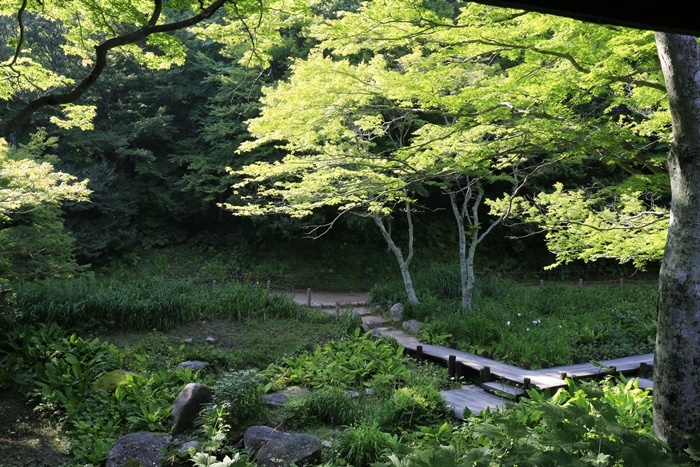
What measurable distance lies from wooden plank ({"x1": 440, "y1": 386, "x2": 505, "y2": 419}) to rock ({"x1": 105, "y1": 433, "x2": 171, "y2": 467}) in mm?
3295

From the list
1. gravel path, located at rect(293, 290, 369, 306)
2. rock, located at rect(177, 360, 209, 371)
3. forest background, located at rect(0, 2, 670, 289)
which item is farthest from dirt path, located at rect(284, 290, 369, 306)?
A: rock, located at rect(177, 360, 209, 371)

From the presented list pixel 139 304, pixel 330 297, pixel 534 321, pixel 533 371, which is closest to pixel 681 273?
pixel 533 371

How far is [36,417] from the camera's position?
20.8 feet

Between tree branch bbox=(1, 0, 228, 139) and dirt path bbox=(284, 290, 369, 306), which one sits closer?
tree branch bbox=(1, 0, 228, 139)

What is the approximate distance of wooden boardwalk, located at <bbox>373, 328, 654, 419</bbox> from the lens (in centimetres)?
691

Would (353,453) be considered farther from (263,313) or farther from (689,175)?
(263,313)

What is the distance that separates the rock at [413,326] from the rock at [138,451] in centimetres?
674

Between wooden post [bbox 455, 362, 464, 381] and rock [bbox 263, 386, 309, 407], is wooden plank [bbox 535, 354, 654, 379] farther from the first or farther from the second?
rock [bbox 263, 386, 309, 407]

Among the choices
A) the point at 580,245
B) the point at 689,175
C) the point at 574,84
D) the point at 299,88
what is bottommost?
the point at 580,245

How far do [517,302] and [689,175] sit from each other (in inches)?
357

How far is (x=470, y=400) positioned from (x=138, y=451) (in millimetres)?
→ 4108

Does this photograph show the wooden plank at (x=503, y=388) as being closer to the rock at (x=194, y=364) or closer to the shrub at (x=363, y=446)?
the shrub at (x=363, y=446)

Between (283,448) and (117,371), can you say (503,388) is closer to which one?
(283,448)

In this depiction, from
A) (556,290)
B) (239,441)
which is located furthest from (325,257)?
(239,441)
